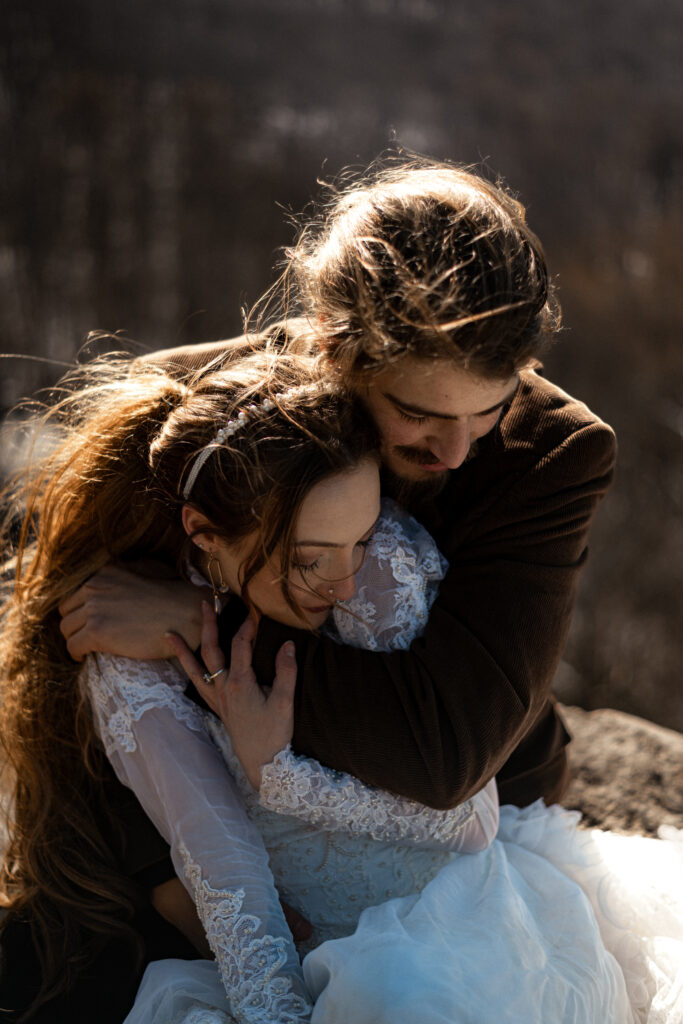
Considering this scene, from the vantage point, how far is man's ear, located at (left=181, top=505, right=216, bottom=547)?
193 cm

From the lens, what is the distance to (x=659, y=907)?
218 centimetres

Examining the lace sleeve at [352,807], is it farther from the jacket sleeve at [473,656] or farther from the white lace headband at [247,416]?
the white lace headband at [247,416]

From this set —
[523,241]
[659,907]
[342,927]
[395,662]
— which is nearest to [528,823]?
[659,907]

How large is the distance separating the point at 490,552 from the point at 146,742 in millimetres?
810

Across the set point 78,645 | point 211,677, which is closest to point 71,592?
point 78,645

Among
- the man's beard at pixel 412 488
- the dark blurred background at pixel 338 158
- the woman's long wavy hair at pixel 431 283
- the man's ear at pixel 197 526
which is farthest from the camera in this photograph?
the dark blurred background at pixel 338 158

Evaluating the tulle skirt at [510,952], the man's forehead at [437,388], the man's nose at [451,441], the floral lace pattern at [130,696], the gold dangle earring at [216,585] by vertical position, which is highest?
the man's forehead at [437,388]

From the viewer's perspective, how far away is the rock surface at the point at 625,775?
3.06 metres

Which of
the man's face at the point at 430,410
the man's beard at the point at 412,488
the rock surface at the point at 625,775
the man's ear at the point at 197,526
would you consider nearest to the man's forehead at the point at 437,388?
the man's face at the point at 430,410

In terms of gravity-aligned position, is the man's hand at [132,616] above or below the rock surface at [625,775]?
above

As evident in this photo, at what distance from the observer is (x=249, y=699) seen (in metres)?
1.90

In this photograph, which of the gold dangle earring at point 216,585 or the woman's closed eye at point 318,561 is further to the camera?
the gold dangle earring at point 216,585

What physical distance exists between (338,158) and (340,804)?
21.5ft

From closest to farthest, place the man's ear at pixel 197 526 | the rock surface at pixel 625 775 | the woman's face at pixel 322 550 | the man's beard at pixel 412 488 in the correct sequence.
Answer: the woman's face at pixel 322 550 < the man's ear at pixel 197 526 < the man's beard at pixel 412 488 < the rock surface at pixel 625 775
